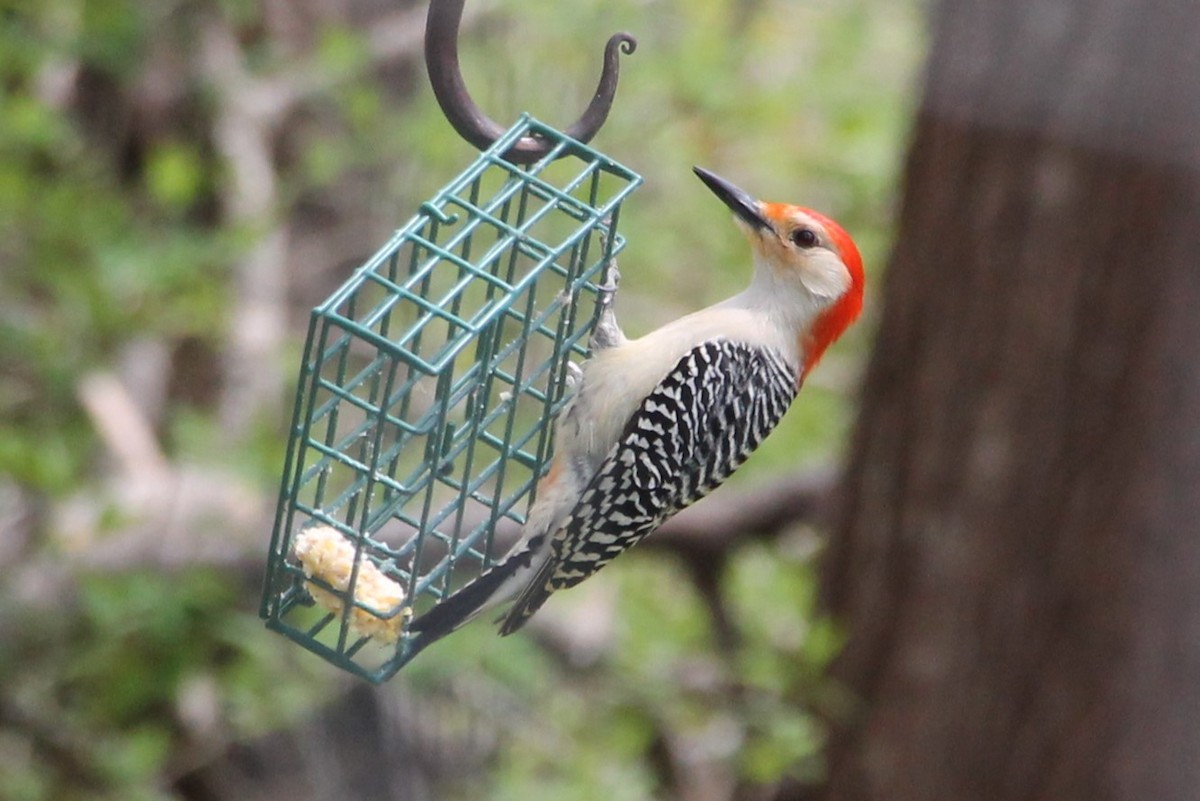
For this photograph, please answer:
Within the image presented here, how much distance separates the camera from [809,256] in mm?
4125

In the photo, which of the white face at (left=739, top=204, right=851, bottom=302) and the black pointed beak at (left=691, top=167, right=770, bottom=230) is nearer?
the black pointed beak at (left=691, top=167, right=770, bottom=230)

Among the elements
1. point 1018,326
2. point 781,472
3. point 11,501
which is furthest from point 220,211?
point 1018,326

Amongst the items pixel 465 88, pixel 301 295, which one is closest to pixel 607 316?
pixel 465 88

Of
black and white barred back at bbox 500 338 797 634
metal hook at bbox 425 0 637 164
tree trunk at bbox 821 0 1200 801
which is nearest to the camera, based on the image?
metal hook at bbox 425 0 637 164

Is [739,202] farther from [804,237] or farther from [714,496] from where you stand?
[714,496]

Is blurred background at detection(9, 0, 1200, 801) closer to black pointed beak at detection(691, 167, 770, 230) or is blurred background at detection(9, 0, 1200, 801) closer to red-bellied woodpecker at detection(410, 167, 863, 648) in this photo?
red-bellied woodpecker at detection(410, 167, 863, 648)

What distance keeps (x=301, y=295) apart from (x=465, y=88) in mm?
4359

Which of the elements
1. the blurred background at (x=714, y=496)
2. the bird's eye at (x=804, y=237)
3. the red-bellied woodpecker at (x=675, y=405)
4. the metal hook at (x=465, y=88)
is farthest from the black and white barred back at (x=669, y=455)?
the blurred background at (x=714, y=496)

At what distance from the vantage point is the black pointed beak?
380cm

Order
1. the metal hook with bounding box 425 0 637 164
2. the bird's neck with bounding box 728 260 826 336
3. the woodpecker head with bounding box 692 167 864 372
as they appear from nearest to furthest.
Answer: the metal hook with bounding box 425 0 637 164
the woodpecker head with bounding box 692 167 864 372
the bird's neck with bounding box 728 260 826 336

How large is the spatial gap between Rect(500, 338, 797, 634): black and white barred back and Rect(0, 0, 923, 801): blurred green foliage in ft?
4.81

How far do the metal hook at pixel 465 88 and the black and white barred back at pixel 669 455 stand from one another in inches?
32.0

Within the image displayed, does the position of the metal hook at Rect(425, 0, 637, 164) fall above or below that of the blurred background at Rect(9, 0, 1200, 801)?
above

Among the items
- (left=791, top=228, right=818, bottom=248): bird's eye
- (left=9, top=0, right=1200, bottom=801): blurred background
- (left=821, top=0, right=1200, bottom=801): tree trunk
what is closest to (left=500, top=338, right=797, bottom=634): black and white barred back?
(left=791, top=228, right=818, bottom=248): bird's eye
